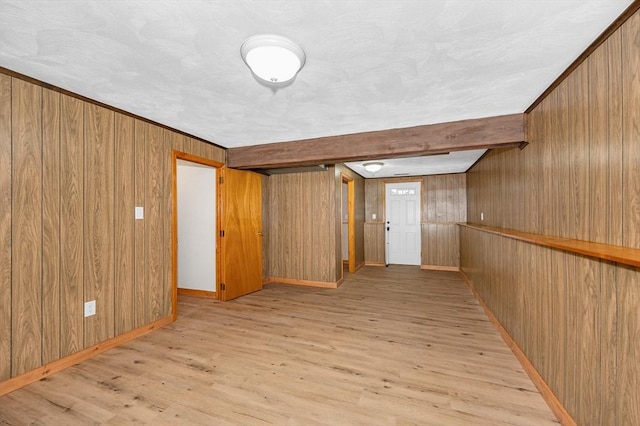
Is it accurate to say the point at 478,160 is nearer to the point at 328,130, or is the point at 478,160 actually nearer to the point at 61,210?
the point at 328,130

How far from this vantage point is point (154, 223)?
116 inches

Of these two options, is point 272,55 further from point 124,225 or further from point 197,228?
point 197,228

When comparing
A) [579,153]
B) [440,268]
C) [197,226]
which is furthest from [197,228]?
[440,268]

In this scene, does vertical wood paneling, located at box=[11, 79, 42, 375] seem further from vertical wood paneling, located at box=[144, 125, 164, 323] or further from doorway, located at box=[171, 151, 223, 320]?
doorway, located at box=[171, 151, 223, 320]

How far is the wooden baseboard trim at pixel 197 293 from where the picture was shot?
4.09 meters

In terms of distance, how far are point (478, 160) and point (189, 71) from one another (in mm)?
4712

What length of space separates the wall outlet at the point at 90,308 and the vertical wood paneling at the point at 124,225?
0.63ft

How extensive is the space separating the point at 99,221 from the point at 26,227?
488 millimetres

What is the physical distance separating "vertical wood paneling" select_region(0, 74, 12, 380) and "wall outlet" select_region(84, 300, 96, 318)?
47cm

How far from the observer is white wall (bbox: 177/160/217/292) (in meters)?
4.11

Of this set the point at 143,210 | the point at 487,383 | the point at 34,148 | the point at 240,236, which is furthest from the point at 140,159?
the point at 487,383

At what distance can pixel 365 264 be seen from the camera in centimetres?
679

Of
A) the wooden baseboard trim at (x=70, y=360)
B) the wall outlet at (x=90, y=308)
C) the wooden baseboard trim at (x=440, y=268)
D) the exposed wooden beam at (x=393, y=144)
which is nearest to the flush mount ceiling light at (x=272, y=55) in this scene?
the exposed wooden beam at (x=393, y=144)

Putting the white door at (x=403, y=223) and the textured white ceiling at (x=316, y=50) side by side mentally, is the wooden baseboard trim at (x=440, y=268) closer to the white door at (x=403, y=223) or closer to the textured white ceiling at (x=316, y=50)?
the white door at (x=403, y=223)
